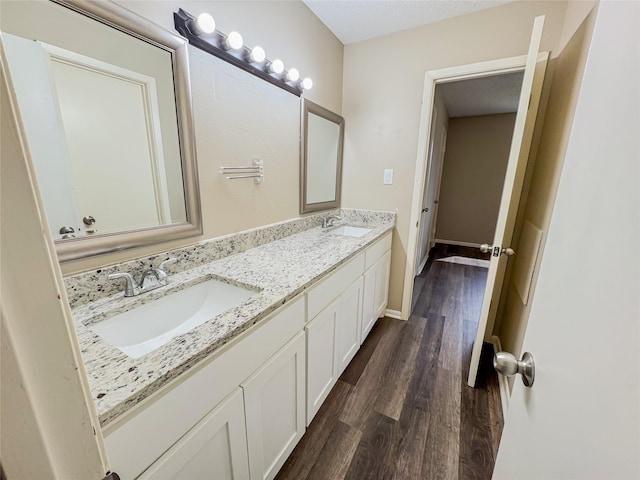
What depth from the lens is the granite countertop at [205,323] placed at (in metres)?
0.55

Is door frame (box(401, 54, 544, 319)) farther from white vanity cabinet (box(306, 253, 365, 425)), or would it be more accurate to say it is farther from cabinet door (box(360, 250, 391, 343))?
white vanity cabinet (box(306, 253, 365, 425))

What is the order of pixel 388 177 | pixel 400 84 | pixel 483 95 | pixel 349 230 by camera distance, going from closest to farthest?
1. pixel 400 84
2. pixel 388 177
3. pixel 349 230
4. pixel 483 95

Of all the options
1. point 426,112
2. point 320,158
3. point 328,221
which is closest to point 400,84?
point 426,112

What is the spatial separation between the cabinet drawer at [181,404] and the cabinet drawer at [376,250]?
100 cm

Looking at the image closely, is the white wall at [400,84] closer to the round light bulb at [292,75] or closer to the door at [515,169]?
the door at [515,169]

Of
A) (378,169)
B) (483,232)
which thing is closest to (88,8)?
(378,169)

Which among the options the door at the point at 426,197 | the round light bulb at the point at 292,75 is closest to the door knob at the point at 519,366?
the round light bulb at the point at 292,75

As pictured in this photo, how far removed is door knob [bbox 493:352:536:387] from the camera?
57cm

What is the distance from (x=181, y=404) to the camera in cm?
65

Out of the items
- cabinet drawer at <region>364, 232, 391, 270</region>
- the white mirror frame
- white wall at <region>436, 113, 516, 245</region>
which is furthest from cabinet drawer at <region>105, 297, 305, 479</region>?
white wall at <region>436, 113, 516, 245</region>

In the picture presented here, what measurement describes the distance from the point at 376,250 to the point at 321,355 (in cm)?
89

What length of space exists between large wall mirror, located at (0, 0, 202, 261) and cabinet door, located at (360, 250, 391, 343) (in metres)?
1.25

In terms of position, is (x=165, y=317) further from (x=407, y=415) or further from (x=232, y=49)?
(x=407, y=415)

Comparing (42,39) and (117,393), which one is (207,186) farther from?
(117,393)
